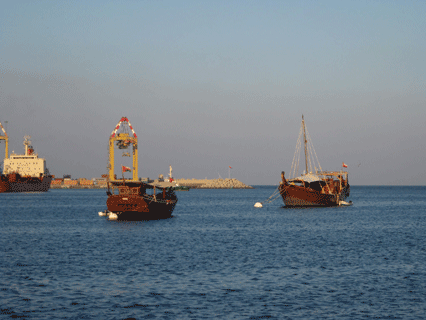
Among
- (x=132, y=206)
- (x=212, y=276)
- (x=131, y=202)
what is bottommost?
(x=212, y=276)

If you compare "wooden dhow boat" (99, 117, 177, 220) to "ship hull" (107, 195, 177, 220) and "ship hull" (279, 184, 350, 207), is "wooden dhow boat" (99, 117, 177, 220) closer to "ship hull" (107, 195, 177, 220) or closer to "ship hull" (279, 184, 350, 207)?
"ship hull" (107, 195, 177, 220)

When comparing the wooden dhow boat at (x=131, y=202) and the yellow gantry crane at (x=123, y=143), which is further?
the yellow gantry crane at (x=123, y=143)

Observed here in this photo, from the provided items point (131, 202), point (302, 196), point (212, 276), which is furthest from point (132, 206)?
A: point (302, 196)

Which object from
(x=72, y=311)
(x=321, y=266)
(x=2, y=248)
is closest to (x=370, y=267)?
(x=321, y=266)

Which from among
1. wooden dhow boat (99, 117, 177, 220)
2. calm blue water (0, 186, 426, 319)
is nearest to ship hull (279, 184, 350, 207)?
wooden dhow boat (99, 117, 177, 220)

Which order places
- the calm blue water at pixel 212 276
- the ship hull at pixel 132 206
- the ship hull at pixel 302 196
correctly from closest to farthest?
1. the calm blue water at pixel 212 276
2. the ship hull at pixel 132 206
3. the ship hull at pixel 302 196

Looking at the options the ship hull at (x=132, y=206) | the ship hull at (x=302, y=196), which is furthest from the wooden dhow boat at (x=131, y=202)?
the ship hull at (x=302, y=196)

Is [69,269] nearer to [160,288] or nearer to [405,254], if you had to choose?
[160,288]

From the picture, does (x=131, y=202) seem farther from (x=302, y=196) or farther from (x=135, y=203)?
(x=302, y=196)

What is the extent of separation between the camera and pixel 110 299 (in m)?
19.6

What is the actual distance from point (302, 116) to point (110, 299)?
83.4m

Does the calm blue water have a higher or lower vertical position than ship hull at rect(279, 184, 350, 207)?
lower

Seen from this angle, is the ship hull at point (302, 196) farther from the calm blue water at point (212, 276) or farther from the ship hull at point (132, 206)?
the calm blue water at point (212, 276)

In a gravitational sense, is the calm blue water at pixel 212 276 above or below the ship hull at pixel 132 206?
below
